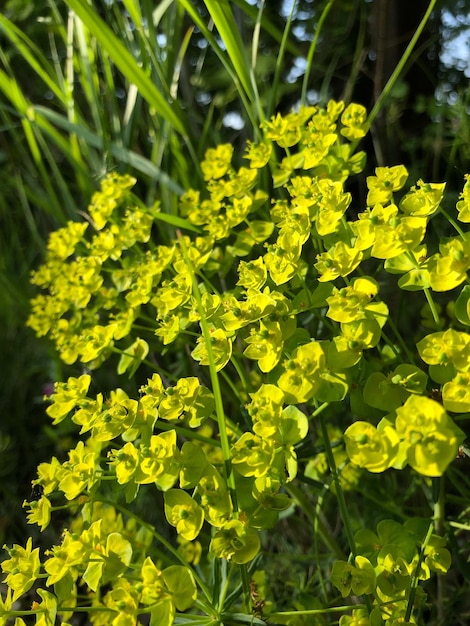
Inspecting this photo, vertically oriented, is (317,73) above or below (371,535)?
above

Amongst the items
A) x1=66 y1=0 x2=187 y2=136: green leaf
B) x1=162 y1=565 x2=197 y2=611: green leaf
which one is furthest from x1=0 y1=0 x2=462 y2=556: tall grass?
x1=162 y1=565 x2=197 y2=611: green leaf

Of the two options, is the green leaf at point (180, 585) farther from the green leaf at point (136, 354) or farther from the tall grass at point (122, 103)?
the tall grass at point (122, 103)

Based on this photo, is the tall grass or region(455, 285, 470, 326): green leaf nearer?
region(455, 285, 470, 326): green leaf

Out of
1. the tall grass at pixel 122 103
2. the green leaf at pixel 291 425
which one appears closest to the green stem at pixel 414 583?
the green leaf at pixel 291 425

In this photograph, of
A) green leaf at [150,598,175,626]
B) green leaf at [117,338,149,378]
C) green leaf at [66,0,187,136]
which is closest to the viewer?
green leaf at [150,598,175,626]

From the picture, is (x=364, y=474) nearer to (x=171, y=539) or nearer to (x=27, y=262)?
(x=171, y=539)

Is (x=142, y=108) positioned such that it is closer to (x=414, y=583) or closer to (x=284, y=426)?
(x=284, y=426)

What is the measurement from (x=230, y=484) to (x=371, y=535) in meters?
0.16

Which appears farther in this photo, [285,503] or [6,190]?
[6,190]

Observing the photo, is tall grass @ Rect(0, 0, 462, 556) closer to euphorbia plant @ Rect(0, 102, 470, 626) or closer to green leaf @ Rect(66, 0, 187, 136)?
green leaf @ Rect(66, 0, 187, 136)

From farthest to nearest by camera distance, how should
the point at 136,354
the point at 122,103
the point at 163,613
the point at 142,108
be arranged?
the point at 122,103, the point at 142,108, the point at 136,354, the point at 163,613

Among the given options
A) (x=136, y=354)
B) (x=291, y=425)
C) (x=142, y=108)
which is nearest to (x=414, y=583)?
(x=291, y=425)

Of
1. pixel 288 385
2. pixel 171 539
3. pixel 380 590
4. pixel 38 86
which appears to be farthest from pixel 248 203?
pixel 38 86

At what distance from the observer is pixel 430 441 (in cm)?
43
